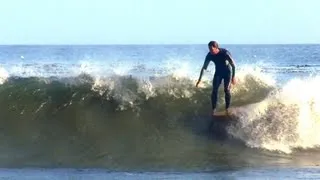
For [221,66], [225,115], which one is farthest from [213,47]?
[225,115]

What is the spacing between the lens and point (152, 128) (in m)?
16.1

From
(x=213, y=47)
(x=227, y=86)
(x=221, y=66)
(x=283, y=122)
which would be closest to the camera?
(x=213, y=47)

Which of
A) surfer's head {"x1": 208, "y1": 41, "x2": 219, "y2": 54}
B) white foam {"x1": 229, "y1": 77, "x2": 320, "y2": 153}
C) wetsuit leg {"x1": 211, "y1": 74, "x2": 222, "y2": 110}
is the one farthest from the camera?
wetsuit leg {"x1": 211, "y1": 74, "x2": 222, "y2": 110}

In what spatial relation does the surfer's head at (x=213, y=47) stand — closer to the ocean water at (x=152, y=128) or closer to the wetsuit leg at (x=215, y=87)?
the wetsuit leg at (x=215, y=87)

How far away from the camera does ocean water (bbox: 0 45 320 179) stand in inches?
535

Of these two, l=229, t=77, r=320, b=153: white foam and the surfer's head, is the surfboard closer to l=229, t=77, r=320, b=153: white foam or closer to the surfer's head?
l=229, t=77, r=320, b=153: white foam

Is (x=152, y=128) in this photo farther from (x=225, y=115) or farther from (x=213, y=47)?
(x=213, y=47)

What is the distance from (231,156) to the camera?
14.5m

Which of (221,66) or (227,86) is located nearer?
(221,66)

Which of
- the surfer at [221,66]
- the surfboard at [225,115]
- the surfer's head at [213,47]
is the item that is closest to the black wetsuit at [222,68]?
the surfer at [221,66]

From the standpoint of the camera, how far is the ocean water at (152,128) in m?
13.6

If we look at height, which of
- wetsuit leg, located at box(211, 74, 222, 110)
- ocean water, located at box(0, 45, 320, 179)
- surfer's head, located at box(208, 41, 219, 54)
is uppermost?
surfer's head, located at box(208, 41, 219, 54)

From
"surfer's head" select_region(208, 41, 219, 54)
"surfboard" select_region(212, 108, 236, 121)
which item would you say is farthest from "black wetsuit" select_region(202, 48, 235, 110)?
"surfboard" select_region(212, 108, 236, 121)

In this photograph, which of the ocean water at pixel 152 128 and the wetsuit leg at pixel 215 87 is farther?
the wetsuit leg at pixel 215 87
